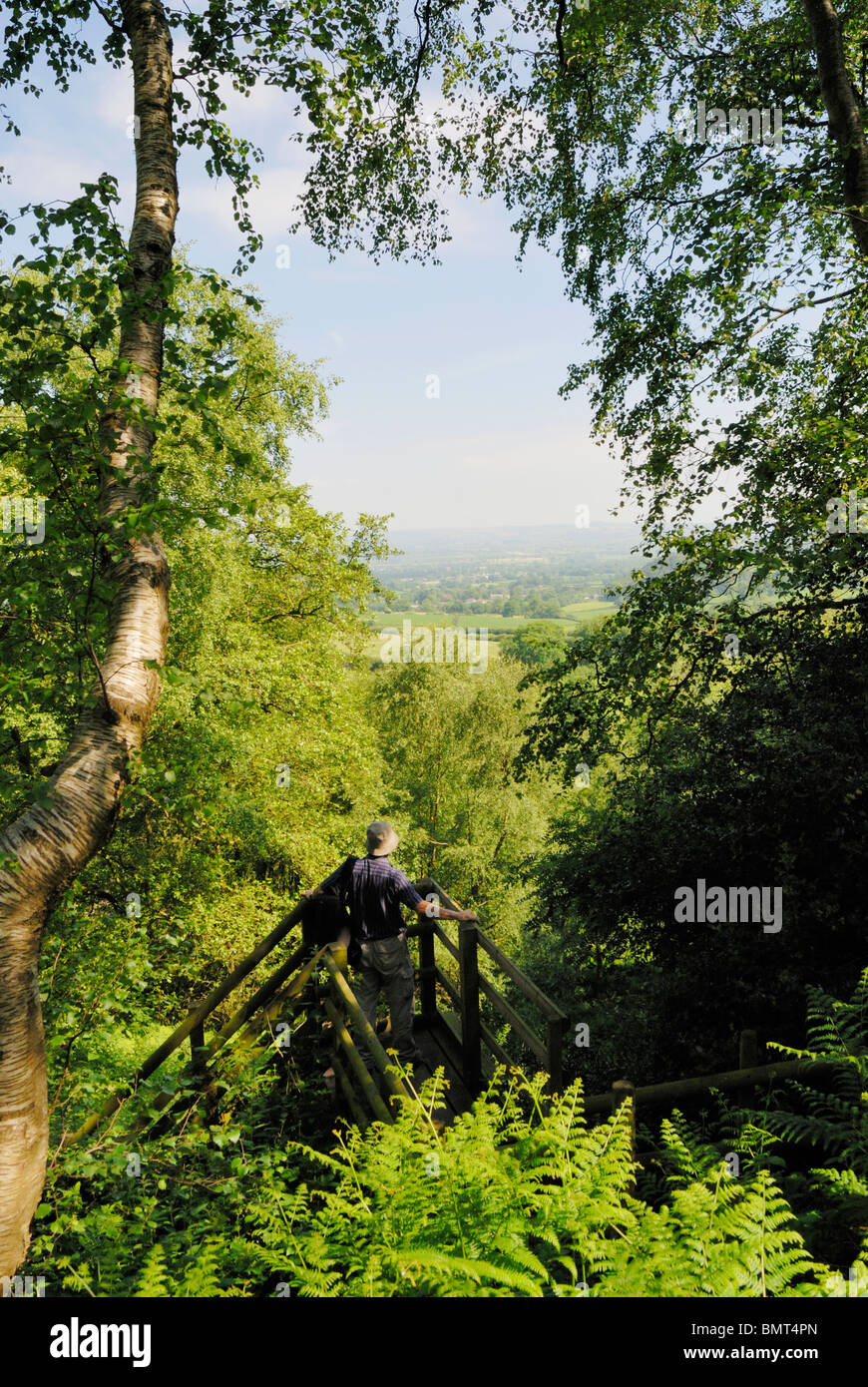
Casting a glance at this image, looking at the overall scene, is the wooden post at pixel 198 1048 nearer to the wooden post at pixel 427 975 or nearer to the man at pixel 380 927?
A: the man at pixel 380 927

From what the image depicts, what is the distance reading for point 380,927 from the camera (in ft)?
16.5

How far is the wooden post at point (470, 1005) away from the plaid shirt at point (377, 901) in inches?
21.0

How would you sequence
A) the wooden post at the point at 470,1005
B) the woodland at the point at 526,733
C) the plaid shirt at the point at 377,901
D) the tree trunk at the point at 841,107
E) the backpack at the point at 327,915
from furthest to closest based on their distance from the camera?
the tree trunk at the point at 841,107
the backpack at the point at 327,915
the plaid shirt at the point at 377,901
the wooden post at the point at 470,1005
the woodland at the point at 526,733

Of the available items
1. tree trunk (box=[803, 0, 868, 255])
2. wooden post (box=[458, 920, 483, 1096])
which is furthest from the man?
tree trunk (box=[803, 0, 868, 255])

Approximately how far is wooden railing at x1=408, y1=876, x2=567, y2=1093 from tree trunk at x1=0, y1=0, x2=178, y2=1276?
2396 mm

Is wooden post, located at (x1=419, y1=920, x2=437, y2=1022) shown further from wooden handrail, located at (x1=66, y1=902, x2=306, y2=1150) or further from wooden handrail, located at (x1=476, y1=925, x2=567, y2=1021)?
wooden handrail, located at (x1=476, y1=925, x2=567, y2=1021)

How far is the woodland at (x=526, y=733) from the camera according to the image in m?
2.94

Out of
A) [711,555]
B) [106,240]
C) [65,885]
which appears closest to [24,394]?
[106,240]

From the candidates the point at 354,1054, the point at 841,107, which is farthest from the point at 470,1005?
→ the point at 841,107

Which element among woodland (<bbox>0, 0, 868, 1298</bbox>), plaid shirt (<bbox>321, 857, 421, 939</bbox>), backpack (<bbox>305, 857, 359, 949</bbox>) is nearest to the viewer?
woodland (<bbox>0, 0, 868, 1298</bbox>)

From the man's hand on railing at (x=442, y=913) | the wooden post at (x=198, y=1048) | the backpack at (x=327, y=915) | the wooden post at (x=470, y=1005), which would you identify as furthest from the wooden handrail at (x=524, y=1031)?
the wooden post at (x=198, y=1048)

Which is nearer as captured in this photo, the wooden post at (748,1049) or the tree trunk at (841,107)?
the wooden post at (748,1049)

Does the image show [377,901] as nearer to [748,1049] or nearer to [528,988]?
[528,988]

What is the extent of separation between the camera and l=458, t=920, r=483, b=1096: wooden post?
4.66m
